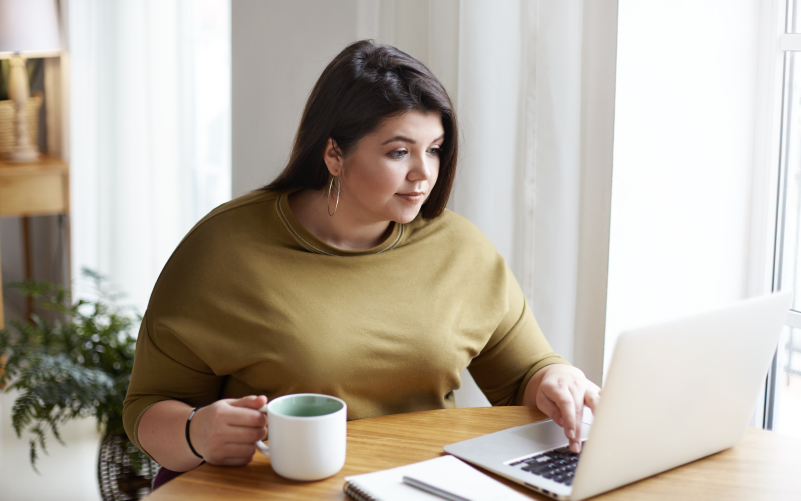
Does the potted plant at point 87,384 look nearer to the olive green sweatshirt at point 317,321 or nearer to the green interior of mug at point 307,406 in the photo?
the olive green sweatshirt at point 317,321

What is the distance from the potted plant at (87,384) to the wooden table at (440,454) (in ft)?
3.29

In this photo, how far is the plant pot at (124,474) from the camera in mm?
1798

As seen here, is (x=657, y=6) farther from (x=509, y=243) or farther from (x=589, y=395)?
(x=589, y=395)

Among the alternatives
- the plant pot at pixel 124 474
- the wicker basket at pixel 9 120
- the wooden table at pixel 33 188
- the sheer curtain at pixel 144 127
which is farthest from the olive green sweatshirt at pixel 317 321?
the wicker basket at pixel 9 120

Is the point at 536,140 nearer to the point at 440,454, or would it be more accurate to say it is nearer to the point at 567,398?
the point at 567,398

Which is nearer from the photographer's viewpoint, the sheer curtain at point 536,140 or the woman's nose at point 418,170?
the woman's nose at point 418,170

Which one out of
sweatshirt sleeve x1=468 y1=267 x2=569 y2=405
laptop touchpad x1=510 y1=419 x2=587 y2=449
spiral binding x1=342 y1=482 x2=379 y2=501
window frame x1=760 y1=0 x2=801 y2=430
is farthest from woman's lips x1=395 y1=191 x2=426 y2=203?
window frame x1=760 y1=0 x2=801 y2=430

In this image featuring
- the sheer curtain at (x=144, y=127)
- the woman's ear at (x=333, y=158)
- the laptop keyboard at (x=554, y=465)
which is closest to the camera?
the laptop keyboard at (x=554, y=465)

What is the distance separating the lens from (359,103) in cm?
120

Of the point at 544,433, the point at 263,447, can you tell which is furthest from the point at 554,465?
the point at 263,447

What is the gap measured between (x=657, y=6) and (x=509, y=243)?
559mm

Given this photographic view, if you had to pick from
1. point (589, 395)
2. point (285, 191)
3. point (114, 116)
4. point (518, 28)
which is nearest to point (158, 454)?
point (285, 191)

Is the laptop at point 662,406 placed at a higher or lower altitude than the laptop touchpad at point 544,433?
higher

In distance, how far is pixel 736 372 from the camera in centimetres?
85
